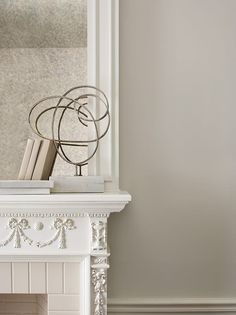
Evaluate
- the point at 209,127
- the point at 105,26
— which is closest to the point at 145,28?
the point at 105,26

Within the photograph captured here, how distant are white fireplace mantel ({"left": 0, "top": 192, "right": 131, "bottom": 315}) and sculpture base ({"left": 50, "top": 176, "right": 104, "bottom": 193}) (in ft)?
0.18

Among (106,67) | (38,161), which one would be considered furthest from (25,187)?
(106,67)

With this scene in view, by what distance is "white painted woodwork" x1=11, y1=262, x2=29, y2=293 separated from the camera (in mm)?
1544

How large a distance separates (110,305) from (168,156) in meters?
0.67

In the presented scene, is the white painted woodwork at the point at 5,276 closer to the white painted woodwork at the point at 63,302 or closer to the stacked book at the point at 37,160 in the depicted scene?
the white painted woodwork at the point at 63,302

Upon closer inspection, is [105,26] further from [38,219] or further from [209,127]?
[38,219]

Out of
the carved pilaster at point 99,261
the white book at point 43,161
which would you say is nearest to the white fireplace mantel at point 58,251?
the carved pilaster at point 99,261

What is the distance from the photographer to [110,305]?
1781 mm

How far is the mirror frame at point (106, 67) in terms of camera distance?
1745mm

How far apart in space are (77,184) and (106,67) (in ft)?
1.71

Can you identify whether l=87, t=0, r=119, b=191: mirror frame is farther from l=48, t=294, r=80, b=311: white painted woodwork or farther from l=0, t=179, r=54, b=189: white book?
l=48, t=294, r=80, b=311: white painted woodwork

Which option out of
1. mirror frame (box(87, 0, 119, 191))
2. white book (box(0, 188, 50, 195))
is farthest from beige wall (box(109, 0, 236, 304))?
white book (box(0, 188, 50, 195))

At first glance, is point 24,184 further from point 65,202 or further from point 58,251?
point 58,251

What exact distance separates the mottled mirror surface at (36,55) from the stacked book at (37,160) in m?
0.21
